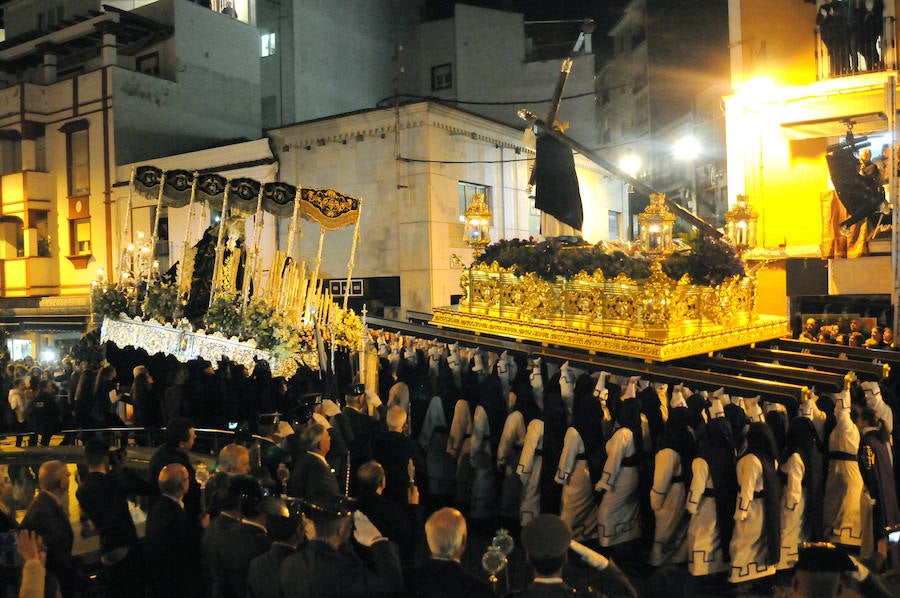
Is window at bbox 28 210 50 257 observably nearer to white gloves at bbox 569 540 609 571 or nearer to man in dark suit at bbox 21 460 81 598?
man in dark suit at bbox 21 460 81 598

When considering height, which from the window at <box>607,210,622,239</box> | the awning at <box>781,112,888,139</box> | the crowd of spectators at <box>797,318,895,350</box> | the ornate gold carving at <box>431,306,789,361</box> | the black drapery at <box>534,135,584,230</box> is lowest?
the crowd of spectators at <box>797,318,895,350</box>

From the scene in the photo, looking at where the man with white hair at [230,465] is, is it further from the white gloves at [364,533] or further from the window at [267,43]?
the window at [267,43]

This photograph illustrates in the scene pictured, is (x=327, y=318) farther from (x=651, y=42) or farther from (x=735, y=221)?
(x=651, y=42)

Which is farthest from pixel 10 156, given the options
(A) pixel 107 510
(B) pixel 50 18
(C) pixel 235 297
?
(A) pixel 107 510

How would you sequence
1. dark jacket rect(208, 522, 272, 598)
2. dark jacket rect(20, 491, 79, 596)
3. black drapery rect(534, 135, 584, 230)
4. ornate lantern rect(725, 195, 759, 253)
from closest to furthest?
dark jacket rect(208, 522, 272, 598) → dark jacket rect(20, 491, 79, 596) → ornate lantern rect(725, 195, 759, 253) → black drapery rect(534, 135, 584, 230)

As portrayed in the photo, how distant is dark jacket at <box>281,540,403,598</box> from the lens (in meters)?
3.58

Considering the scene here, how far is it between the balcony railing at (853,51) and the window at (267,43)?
19.4 metres

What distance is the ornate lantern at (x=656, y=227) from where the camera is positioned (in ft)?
30.9

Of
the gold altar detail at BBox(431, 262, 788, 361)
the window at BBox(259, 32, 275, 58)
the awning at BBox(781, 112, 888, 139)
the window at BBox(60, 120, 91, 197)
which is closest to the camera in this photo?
the gold altar detail at BBox(431, 262, 788, 361)

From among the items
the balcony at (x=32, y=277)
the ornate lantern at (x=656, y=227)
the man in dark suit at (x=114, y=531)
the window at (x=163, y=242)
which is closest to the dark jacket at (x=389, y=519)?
the man in dark suit at (x=114, y=531)

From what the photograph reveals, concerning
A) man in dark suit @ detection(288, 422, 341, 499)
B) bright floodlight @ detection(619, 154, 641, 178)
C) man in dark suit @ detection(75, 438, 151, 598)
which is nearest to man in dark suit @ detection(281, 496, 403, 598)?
man in dark suit @ detection(288, 422, 341, 499)

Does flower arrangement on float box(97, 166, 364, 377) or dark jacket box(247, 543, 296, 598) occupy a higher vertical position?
flower arrangement on float box(97, 166, 364, 377)

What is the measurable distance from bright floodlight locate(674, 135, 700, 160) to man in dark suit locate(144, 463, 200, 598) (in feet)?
71.6

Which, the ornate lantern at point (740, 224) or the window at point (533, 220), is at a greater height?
the window at point (533, 220)
